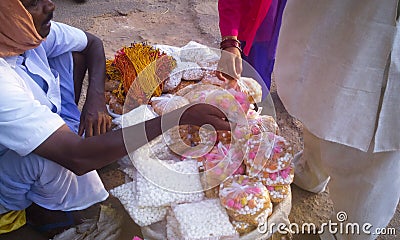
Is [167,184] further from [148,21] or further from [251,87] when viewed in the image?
[148,21]

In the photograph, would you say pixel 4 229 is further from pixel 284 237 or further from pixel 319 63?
pixel 319 63

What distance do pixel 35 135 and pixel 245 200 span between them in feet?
2.66

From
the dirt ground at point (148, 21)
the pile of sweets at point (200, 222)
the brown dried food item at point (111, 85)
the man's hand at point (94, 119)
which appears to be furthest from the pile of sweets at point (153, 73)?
the dirt ground at point (148, 21)

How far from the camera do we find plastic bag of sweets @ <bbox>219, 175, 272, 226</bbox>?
159cm

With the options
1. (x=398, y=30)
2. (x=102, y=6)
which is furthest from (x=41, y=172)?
(x=102, y=6)

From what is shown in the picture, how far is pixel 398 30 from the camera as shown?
1323 millimetres

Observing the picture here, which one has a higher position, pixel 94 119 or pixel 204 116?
pixel 204 116

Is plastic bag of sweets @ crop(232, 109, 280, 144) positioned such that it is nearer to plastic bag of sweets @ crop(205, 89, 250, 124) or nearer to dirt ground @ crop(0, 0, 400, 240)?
plastic bag of sweets @ crop(205, 89, 250, 124)

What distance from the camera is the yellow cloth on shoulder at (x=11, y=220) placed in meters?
1.90

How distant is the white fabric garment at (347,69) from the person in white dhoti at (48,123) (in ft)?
1.17

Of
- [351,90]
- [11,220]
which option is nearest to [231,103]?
[351,90]

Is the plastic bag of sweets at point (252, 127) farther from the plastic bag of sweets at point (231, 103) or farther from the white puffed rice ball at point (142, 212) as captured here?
the white puffed rice ball at point (142, 212)

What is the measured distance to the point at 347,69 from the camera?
1.45 metres

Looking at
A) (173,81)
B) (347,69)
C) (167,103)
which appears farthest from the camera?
(173,81)
